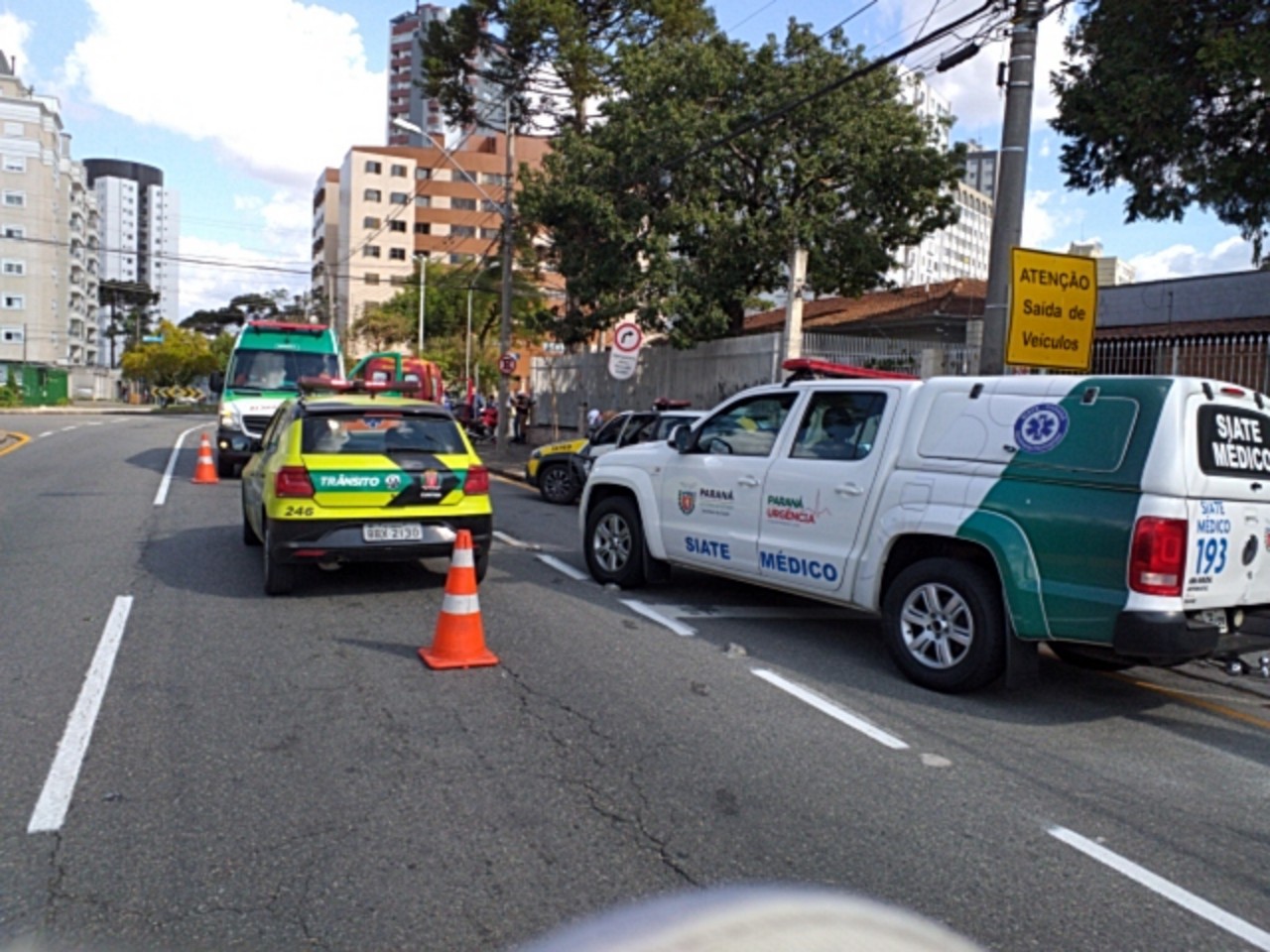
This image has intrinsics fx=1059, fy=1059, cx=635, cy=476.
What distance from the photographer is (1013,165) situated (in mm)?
10125

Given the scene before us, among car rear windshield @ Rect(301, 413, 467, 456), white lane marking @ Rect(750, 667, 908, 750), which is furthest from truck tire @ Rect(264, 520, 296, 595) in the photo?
white lane marking @ Rect(750, 667, 908, 750)

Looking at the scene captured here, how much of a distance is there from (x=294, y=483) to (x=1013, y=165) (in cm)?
721

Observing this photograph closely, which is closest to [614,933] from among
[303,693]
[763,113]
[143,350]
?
[303,693]

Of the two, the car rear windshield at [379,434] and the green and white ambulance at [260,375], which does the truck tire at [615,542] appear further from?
the green and white ambulance at [260,375]

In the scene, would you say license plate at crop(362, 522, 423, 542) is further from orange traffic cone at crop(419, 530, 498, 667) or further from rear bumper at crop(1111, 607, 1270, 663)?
rear bumper at crop(1111, 607, 1270, 663)

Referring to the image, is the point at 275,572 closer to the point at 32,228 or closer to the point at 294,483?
the point at 294,483

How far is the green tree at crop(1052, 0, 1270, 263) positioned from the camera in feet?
47.7

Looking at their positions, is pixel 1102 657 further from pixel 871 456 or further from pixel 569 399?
pixel 569 399

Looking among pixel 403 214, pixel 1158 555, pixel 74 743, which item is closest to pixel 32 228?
pixel 403 214

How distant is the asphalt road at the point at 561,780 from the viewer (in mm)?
3592

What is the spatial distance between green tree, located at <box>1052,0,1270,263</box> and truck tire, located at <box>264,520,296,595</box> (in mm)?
12111

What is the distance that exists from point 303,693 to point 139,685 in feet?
3.13

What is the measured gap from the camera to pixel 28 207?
3243 inches

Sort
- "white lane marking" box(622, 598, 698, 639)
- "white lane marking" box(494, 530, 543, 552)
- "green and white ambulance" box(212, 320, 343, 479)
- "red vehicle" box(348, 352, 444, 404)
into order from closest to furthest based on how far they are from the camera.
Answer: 1. "white lane marking" box(622, 598, 698, 639)
2. "white lane marking" box(494, 530, 543, 552)
3. "green and white ambulance" box(212, 320, 343, 479)
4. "red vehicle" box(348, 352, 444, 404)
